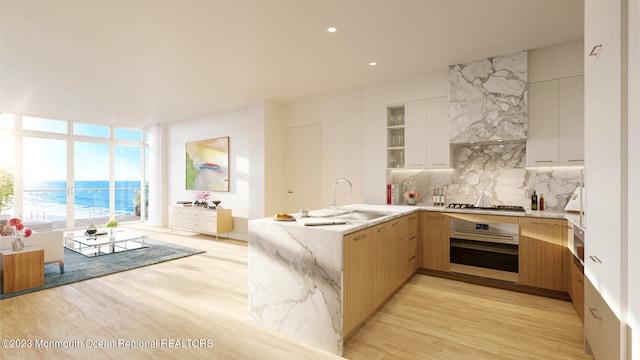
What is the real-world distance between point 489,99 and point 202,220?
5.52m

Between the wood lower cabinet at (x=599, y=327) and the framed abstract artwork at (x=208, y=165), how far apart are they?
5.88 metres

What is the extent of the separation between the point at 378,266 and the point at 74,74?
4.79 m

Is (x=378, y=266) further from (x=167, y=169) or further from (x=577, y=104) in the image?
(x=167, y=169)

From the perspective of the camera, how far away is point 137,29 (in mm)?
2947

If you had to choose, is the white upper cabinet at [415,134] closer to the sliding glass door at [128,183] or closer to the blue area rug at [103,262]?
the blue area rug at [103,262]

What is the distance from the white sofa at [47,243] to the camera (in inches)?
137

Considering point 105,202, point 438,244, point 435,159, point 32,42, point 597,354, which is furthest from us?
point 105,202

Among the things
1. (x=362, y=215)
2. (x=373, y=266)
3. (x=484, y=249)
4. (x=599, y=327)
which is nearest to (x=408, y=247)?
(x=362, y=215)

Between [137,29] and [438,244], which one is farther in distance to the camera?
[438,244]

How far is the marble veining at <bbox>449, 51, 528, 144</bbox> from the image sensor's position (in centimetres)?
347

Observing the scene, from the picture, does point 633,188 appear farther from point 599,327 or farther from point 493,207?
point 493,207

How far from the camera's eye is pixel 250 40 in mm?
3221

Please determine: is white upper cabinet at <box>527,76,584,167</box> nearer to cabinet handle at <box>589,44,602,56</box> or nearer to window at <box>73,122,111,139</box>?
cabinet handle at <box>589,44,602,56</box>

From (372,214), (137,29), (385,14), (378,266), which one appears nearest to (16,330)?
(137,29)
